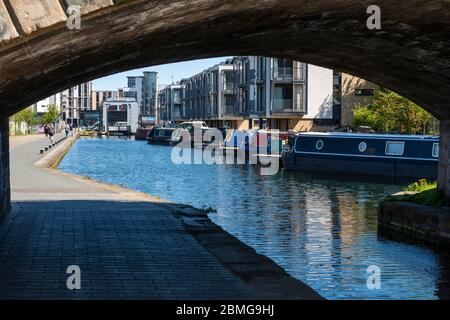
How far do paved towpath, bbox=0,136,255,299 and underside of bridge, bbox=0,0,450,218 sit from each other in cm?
230

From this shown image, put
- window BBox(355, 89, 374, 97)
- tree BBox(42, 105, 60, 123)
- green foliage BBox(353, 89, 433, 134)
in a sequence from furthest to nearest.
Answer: tree BBox(42, 105, 60, 123) < window BBox(355, 89, 374, 97) < green foliage BBox(353, 89, 433, 134)

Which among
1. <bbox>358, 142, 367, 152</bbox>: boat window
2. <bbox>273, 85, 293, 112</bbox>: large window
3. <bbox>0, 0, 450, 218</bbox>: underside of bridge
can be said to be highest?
<bbox>273, 85, 293, 112</bbox>: large window

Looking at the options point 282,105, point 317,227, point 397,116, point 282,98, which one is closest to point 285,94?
point 282,98

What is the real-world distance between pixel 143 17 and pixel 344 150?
99.2 ft

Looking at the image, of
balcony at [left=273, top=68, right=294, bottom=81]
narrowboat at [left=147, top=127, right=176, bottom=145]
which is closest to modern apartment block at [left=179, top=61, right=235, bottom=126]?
narrowboat at [left=147, top=127, right=176, bottom=145]

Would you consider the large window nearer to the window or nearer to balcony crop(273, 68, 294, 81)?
balcony crop(273, 68, 294, 81)

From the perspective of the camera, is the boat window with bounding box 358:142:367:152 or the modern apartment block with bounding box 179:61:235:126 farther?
the modern apartment block with bounding box 179:61:235:126

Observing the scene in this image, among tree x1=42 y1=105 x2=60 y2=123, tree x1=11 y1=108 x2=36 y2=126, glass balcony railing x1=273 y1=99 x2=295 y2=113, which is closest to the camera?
glass balcony railing x1=273 y1=99 x2=295 y2=113

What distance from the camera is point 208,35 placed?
25.5ft

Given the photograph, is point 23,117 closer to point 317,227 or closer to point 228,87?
point 228,87

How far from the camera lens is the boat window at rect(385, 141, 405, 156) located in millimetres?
33219

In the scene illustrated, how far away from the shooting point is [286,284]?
26.1 feet

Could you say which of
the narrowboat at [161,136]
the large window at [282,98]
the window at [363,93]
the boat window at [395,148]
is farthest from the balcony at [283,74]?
the boat window at [395,148]

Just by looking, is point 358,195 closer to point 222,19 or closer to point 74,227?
point 74,227
